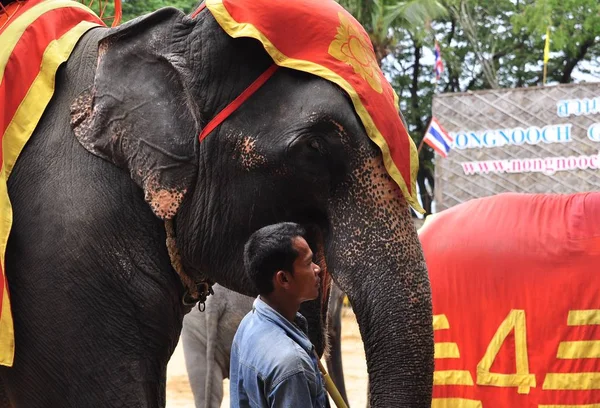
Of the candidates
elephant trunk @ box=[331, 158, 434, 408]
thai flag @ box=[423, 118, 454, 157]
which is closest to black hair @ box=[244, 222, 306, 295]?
elephant trunk @ box=[331, 158, 434, 408]

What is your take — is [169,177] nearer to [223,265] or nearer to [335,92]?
[223,265]

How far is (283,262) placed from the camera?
2541mm

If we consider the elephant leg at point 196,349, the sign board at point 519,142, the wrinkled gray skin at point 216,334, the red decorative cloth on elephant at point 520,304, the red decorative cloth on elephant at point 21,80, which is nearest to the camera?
the red decorative cloth on elephant at point 21,80

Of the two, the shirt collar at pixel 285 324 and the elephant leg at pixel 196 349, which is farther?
the elephant leg at pixel 196 349

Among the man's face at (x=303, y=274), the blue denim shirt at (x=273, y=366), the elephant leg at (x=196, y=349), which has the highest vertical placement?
the man's face at (x=303, y=274)

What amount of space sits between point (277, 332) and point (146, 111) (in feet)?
2.70

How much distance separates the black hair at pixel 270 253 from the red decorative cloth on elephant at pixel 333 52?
1.21 ft

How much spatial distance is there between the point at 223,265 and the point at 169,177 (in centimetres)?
30

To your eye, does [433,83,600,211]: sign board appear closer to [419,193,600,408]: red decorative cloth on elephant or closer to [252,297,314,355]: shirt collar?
[419,193,600,408]: red decorative cloth on elephant

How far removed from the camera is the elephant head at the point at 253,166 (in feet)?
8.60

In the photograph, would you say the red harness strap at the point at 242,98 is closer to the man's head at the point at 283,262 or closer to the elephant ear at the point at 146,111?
the elephant ear at the point at 146,111

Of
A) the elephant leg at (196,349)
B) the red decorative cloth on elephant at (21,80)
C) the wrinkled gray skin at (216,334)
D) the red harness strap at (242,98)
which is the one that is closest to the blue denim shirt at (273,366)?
the red harness strap at (242,98)

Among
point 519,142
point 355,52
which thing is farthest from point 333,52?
point 519,142

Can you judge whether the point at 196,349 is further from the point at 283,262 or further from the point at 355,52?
the point at 283,262
